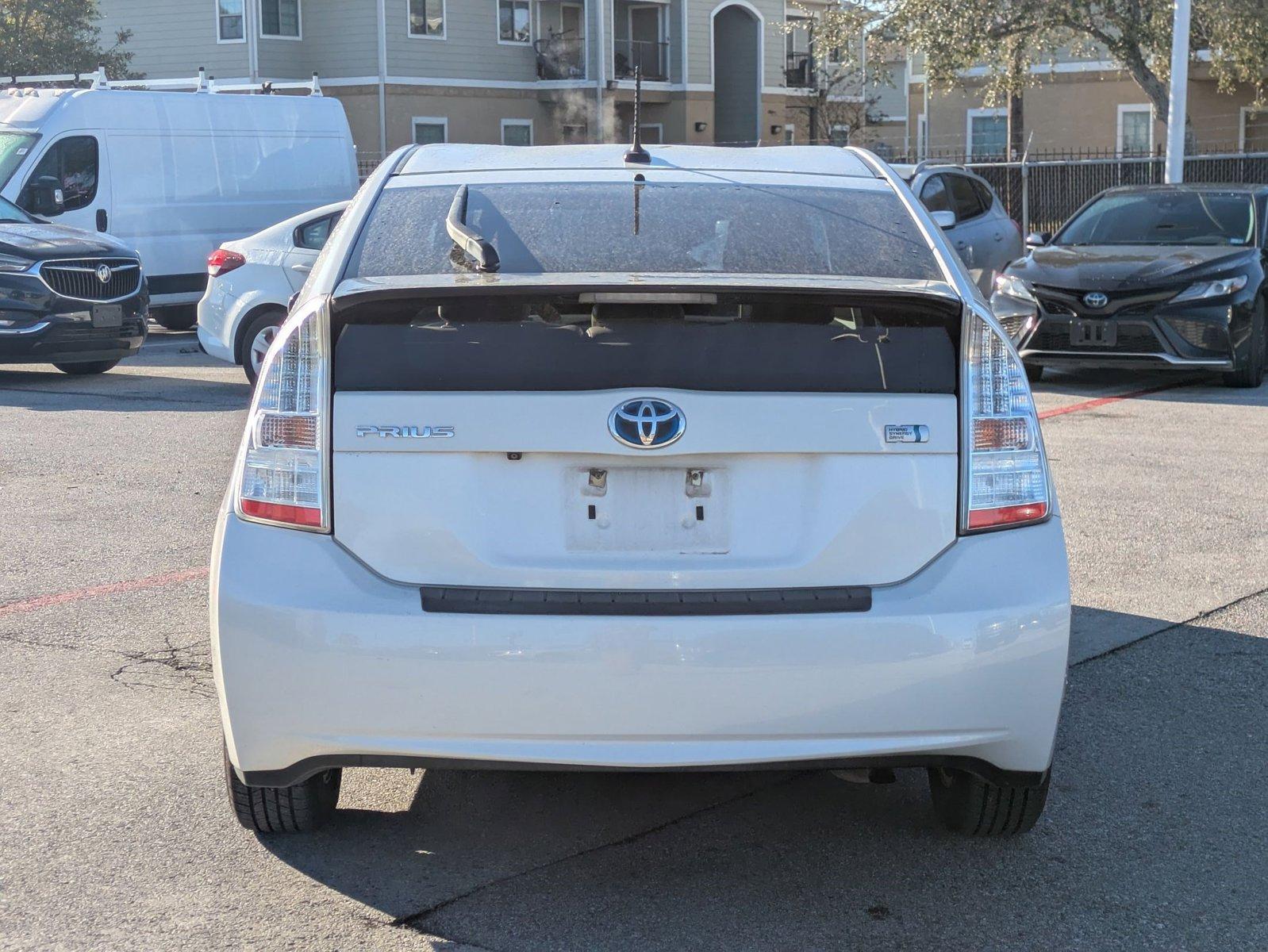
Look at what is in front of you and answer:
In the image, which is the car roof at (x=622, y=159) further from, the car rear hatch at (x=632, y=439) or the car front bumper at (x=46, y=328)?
the car front bumper at (x=46, y=328)

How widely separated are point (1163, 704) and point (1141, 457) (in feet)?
15.6

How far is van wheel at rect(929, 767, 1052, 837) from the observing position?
3.89 m

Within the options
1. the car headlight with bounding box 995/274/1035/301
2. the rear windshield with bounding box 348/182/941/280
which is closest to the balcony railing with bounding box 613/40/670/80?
the car headlight with bounding box 995/274/1035/301

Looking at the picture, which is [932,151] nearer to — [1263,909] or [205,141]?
[205,141]

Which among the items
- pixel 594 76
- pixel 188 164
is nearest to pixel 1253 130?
pixel 594 76

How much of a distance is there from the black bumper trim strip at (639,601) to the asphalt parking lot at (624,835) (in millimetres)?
709

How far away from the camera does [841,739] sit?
3.43 metres

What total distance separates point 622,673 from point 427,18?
40489 mm

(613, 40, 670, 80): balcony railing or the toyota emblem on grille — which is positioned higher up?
(613, 40, 670, 80): balcony railing

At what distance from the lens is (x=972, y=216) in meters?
16.0

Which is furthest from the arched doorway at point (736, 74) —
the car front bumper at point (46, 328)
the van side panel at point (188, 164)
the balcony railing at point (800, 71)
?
the car front bumper at point (46, 328)

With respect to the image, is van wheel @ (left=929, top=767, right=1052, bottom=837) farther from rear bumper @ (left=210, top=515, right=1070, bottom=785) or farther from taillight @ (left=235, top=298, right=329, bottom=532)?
taillight @ (left=235, top=298, right=329, bottom=532)

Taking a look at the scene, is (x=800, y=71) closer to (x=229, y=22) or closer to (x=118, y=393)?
(x=229, y=22)

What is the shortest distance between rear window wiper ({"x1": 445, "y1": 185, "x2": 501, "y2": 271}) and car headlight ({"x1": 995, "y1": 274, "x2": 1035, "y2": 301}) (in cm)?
941
